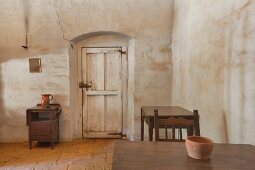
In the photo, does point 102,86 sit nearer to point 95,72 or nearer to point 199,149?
point 95,72

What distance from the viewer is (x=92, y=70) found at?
15.1 ft

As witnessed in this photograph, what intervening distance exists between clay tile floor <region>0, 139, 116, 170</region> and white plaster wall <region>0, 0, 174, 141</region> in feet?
1.26

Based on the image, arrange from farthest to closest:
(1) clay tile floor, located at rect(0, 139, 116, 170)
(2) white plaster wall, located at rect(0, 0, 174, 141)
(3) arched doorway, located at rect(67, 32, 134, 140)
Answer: (3) arched doorway, located at rect(67, 32, 134, 140) → (2) white plaster wall, located at rect(0, 0, 174, 141) → (1) clay tile floor, located at rect(0, 139, 116, 170)

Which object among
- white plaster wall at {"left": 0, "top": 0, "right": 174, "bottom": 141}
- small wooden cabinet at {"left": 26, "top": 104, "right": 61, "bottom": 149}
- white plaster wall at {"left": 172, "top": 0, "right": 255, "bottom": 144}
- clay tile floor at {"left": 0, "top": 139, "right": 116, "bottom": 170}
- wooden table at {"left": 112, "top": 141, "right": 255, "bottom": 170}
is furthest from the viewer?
white plaster wall at {"left": 0, "top": 0, "right": 174, "bottom": 141}

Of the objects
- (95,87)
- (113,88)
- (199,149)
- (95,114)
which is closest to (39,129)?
(95,114)

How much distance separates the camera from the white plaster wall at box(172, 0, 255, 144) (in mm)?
1875

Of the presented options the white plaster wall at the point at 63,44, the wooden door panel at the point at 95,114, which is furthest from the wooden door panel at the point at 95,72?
the white plaster wall at the point at 63,44

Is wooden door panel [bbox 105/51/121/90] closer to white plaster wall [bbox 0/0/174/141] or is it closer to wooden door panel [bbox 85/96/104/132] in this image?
wooden door panel [bbox 85/96/104/132]

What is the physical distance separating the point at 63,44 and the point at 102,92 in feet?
3.59

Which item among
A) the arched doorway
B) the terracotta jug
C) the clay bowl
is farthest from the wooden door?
the clay bowl

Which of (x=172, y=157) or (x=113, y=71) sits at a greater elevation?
(x=113, y=71)

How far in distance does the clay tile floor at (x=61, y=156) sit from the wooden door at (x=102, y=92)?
0.30 m

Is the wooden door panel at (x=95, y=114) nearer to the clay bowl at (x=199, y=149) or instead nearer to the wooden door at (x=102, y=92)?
the wooden door at (x=102, y=92)

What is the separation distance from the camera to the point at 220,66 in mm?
2377
